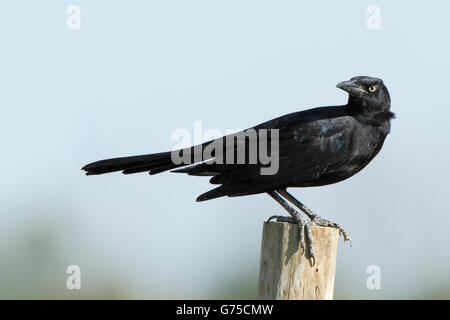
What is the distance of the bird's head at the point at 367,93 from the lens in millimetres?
6727

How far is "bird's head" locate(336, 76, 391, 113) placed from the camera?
265 inches

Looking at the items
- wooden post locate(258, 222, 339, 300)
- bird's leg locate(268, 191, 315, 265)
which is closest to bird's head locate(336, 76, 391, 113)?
bird's leg locate(268, 191, 315, 265)

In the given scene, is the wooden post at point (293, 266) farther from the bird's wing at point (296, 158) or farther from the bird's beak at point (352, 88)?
the bird's beak at point (352, 88)

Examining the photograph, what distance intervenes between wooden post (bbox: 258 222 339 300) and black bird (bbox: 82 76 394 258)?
0.65 m

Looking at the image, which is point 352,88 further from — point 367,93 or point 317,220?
point 317,220

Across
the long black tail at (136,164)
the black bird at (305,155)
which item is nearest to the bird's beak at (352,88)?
the black bird at (305,155)

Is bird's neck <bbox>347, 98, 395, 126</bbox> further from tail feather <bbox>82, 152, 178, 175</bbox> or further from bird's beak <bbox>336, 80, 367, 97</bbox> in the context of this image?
tail feather <bbox>82, 152, 178, 175</bbox>

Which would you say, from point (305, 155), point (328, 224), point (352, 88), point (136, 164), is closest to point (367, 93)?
point (352, 88)

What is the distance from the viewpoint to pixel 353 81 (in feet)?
22.4
